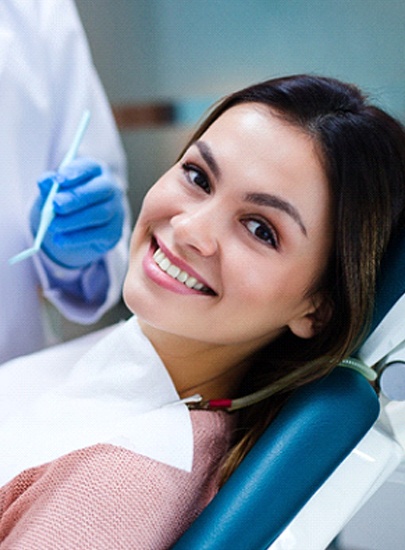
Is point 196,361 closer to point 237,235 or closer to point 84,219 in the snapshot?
point 237,235

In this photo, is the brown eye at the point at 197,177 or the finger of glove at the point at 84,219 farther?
the finger of glove at the point at 84,219

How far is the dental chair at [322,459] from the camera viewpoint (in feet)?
2.80

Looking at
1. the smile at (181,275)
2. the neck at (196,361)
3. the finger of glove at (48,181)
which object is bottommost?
the neck at (196,361)

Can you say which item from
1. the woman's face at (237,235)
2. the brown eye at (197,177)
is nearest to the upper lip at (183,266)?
the woman's face at (237,235)

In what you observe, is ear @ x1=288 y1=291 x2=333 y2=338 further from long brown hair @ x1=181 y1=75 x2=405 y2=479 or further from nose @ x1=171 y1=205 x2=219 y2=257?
nose @ x1=171 y1=205 x2=219 y2=257

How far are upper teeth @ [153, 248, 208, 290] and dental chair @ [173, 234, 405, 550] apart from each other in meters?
0.22

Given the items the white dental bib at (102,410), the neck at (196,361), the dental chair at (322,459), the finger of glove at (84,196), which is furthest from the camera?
the finger of glove at (84,196)

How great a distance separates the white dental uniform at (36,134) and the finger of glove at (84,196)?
0.15 metres

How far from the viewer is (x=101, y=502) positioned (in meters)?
0.88

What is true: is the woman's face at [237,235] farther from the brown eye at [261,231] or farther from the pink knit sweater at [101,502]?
the pink knit sweater at [101,502]

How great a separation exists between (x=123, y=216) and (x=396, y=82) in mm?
685

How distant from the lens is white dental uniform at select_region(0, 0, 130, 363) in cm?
131

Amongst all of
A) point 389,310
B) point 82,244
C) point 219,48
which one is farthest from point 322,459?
point 219,48

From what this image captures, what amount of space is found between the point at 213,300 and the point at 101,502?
1.03ft
